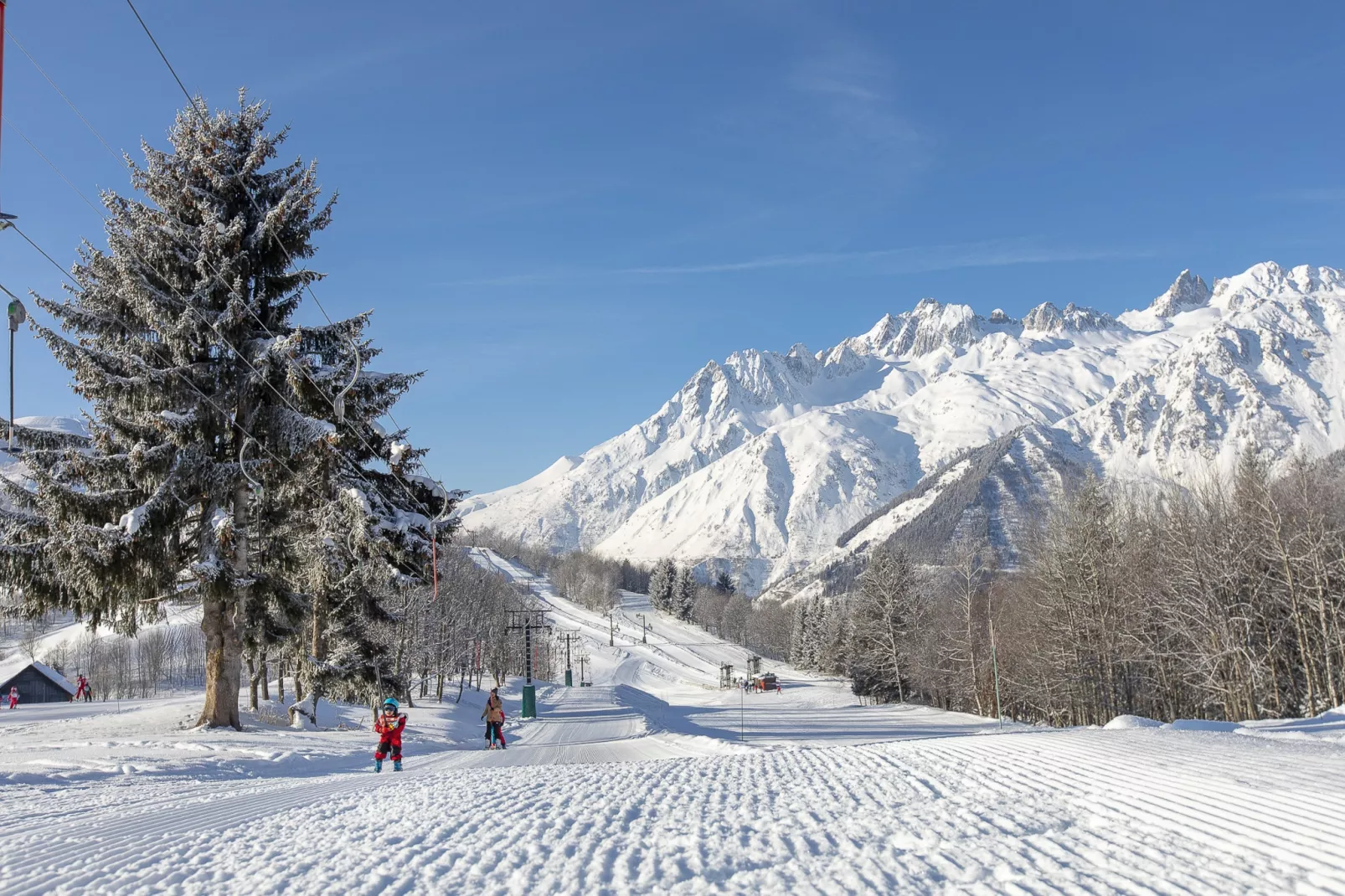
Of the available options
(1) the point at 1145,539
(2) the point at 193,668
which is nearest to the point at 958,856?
(1) the point at 1145,539

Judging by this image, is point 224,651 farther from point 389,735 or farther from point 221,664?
point 389,735

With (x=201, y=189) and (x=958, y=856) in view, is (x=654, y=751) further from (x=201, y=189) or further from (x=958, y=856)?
(x=201, y=189)

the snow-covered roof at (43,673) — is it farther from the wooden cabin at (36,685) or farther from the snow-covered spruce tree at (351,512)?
the snow-covered spruce tree at (351,512)

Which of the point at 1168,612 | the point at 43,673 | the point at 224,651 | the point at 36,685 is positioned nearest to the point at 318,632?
the point at 224,651

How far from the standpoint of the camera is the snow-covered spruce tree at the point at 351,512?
19953 mm

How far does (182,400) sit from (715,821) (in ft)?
53.5

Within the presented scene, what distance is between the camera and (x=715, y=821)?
7.83 metres

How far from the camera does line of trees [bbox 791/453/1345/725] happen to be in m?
33.5

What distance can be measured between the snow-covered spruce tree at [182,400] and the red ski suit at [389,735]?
5.34 metres

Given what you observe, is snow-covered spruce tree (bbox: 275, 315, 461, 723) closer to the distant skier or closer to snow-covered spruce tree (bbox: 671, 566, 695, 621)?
the distant skier

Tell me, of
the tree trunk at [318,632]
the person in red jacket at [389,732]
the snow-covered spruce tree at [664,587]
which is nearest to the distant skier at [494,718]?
the tree trunk at [318,632]

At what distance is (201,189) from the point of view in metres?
20.1

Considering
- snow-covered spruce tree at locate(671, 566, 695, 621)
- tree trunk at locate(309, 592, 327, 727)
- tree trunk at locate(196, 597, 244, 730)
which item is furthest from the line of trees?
snow-covered spruce tree at locate(671, 566, 695, 621)

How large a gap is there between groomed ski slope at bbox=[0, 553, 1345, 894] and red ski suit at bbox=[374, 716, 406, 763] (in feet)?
1.50
